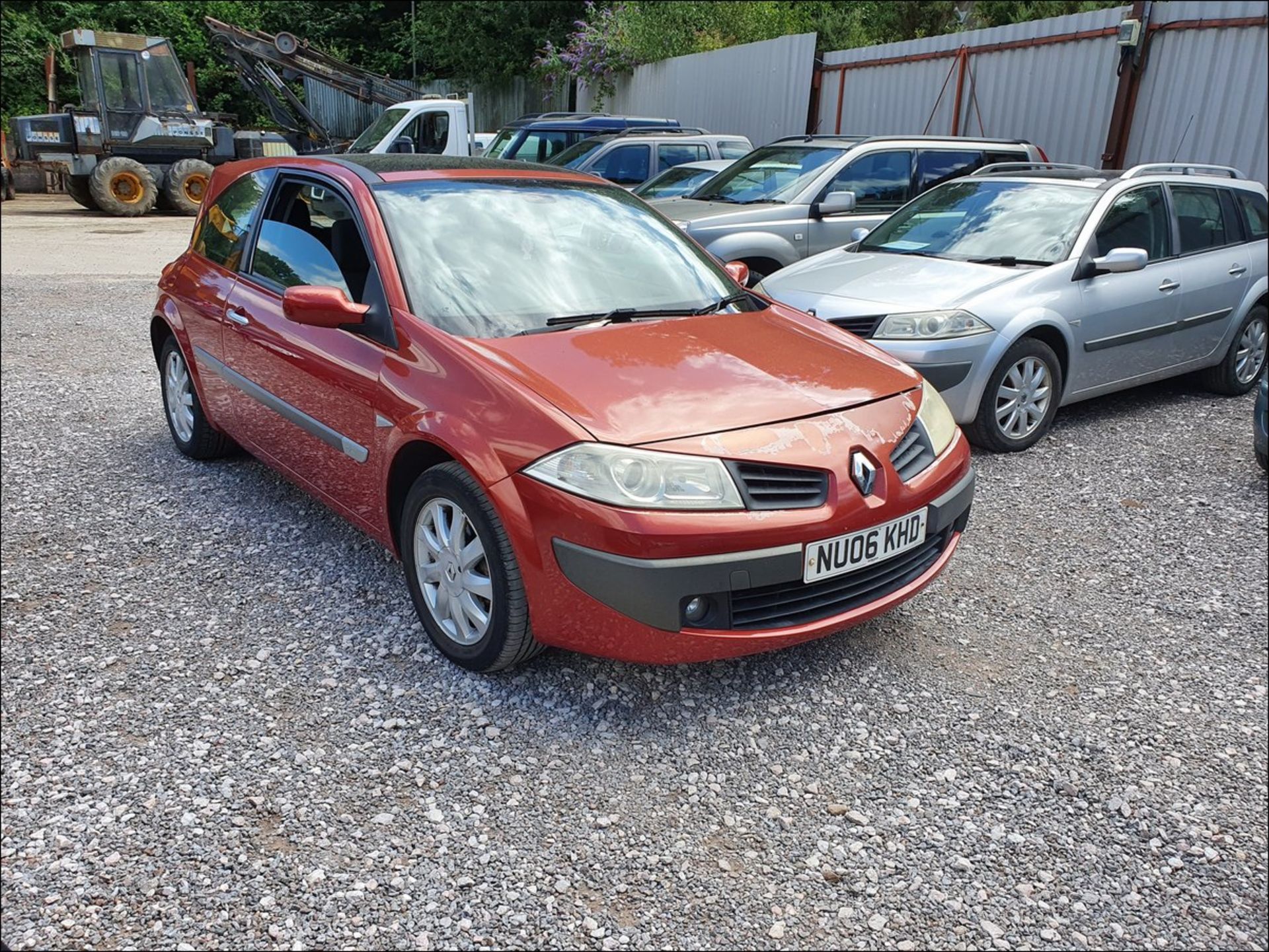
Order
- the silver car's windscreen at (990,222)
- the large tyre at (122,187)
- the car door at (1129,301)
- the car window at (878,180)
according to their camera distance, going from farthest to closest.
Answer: the large tyre at (122,187), the car window at (878,180), the silver car's windscreen at (990,222), the car door at (1129,301)

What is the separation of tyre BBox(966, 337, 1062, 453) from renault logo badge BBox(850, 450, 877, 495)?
8.93 ft

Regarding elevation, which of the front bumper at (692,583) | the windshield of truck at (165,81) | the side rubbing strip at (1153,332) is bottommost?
the front bumper at (692,583)

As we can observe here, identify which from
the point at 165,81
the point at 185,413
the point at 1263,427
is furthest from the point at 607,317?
the point at 165,81

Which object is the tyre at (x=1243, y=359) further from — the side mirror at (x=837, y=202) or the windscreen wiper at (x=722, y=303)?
the windscreen wiper at (x=722, y=303)

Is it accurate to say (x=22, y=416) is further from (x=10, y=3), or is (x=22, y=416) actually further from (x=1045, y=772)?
(x=10, y=3)

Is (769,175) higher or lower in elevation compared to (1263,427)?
higher

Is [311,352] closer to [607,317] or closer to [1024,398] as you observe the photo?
[607,317]

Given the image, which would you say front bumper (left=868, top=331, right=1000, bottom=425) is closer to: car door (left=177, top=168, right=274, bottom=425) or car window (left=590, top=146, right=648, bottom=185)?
car door (left=177, top=168, right=274, bottom=425)

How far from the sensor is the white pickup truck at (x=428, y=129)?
49.0 ft

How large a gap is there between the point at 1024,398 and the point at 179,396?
462 cm

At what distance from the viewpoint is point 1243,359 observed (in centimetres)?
691

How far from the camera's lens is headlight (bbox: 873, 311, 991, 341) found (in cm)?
541

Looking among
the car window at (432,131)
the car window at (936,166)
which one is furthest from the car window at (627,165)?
the car window at (432,131)

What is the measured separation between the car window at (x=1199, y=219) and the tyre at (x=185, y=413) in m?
6.01
